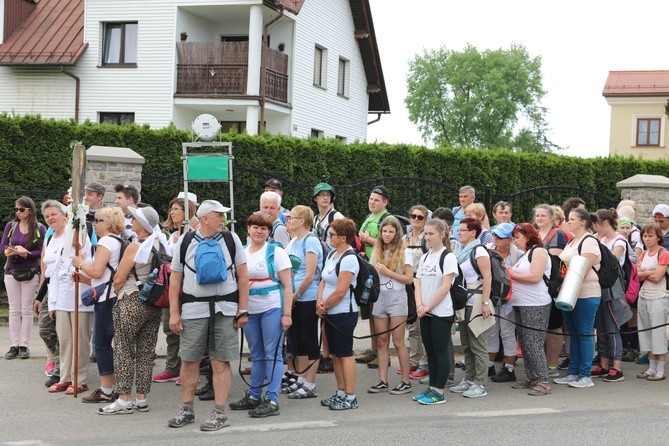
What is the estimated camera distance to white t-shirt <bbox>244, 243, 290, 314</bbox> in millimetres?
7762

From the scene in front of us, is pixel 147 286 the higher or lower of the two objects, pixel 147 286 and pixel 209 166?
the lower

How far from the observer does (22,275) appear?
10.2m

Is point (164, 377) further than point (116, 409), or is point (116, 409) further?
point (164, 377)

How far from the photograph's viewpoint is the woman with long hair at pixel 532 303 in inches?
351

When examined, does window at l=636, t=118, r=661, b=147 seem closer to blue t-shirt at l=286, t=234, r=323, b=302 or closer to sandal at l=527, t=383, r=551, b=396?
sandal at l=527, t=383, r=551, b=396

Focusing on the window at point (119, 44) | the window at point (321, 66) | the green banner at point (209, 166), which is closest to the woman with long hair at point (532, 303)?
the green banner at point (209, 166)

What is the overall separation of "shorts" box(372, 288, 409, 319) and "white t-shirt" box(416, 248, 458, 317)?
392mm

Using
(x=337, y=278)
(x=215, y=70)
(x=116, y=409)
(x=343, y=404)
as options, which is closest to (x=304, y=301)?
(x=337, y=278)

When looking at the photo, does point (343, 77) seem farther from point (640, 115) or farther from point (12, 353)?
point (640, 115)

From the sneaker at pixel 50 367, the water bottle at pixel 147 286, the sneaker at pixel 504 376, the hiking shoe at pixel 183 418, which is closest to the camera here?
the hiking shoe at pixel 183 418

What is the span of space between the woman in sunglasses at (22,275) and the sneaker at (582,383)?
6.19 meters

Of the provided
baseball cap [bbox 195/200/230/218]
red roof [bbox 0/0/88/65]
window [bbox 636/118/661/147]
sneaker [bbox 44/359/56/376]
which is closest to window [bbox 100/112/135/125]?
red roof [bbox 0/0/88/65]

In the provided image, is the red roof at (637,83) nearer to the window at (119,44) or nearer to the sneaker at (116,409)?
the window at (119,44)

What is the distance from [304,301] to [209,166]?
3.82 m
